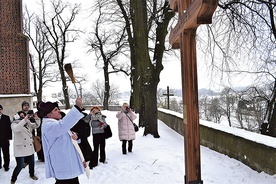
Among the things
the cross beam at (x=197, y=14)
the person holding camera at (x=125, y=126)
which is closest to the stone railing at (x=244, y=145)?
the person holding camera at (x=125, y=126)

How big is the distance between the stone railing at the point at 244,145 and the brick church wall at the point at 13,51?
10837 mm

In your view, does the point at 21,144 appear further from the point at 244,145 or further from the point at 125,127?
the point at 244,145

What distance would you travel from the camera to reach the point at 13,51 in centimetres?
1542

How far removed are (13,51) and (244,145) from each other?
1334 cm

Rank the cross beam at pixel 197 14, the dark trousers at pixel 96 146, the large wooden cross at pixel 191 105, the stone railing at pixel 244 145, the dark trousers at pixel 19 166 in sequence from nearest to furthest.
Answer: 1. the cross beam at pixel 197 14
2. the large wooden cross at pixel 191 105
3. the stone railing at pixel 244 145
4. the dark trousers at pixel 19 166
5. the dark trousers at pixel 96 146

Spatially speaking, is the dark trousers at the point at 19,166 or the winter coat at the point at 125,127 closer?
the dark trousers at the point at 19,166

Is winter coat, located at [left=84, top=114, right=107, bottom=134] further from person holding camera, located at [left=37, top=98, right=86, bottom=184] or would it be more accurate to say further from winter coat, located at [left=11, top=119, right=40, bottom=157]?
person holding camera, located at [left=37, top=98, right=86, bottom=184]

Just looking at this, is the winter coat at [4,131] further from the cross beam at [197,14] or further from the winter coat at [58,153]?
the cross beam at [197,14]

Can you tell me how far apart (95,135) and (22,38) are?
11.2 metres

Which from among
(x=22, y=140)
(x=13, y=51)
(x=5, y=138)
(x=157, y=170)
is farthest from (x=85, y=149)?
(x=13, y=51)

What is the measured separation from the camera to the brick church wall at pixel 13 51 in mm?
15086

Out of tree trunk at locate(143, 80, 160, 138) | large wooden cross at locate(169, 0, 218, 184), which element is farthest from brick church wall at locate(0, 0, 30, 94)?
large wooden cross at locate(169, 0, 218, 184)

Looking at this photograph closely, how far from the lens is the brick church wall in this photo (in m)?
15.1

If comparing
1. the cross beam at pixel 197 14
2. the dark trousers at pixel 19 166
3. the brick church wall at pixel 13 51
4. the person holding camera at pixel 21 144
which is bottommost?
the dark trousers at pixel 19 166
